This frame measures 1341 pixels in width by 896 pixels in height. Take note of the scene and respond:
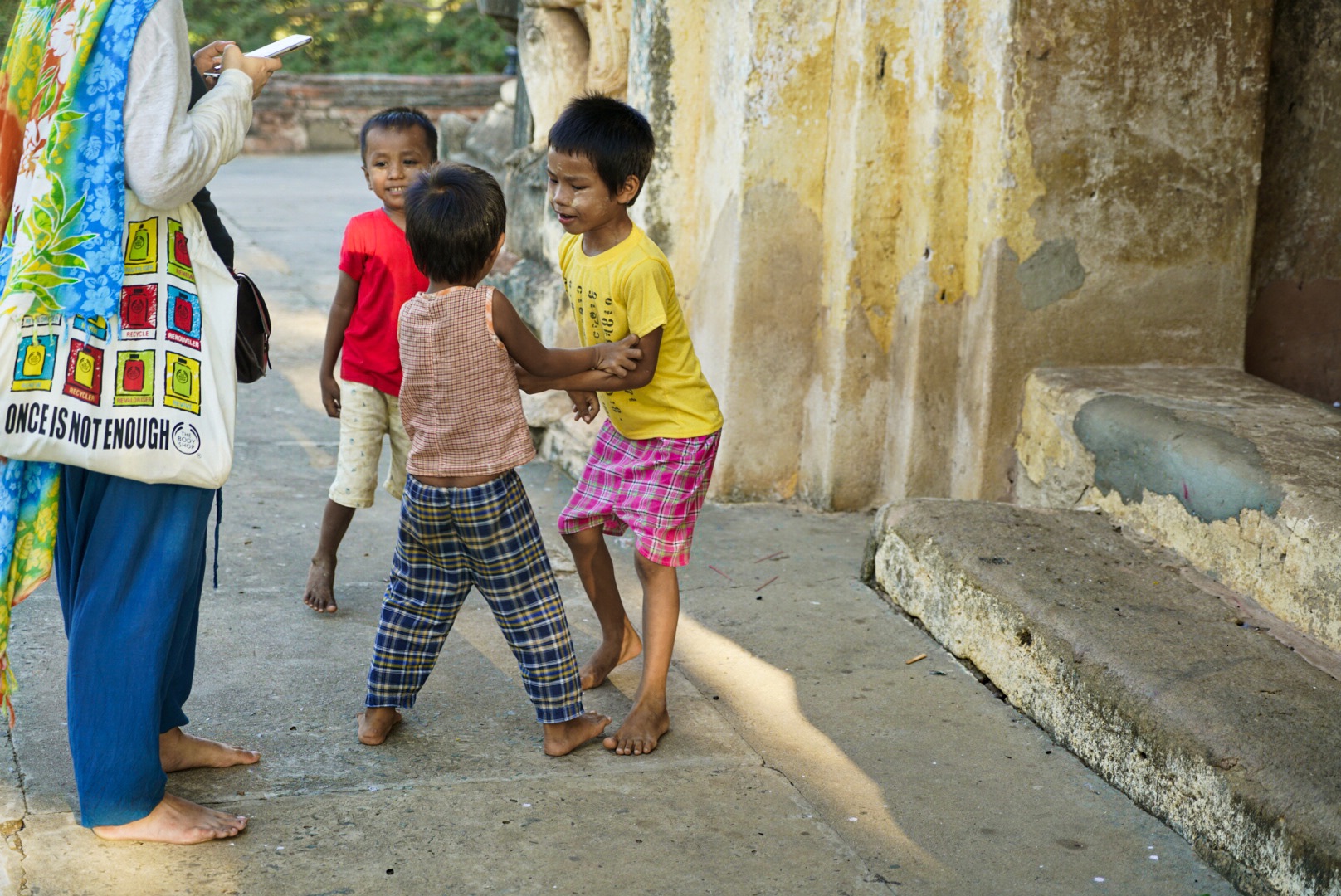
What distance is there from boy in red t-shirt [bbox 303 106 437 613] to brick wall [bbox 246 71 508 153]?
43.2ft

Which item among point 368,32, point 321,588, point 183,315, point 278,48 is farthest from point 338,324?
point 368,32

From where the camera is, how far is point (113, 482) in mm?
2311

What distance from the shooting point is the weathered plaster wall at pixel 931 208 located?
379 cm

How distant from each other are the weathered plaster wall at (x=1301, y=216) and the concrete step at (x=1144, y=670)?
3.47ft

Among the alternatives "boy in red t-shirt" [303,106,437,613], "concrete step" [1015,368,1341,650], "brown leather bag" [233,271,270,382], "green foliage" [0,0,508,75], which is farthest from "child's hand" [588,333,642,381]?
"green foliage" [0,0,508,75]

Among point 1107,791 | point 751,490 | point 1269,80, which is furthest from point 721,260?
point 1107,791

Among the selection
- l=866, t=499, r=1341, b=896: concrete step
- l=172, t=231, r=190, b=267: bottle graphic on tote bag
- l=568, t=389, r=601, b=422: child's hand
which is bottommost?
Answer: l=866, t=499, r=1341, b=896: concrete step

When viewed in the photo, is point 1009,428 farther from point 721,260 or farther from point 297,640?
point 297,640

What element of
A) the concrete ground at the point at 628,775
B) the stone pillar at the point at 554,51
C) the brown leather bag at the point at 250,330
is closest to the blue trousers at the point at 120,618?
the concrete ground at the point at 628,775

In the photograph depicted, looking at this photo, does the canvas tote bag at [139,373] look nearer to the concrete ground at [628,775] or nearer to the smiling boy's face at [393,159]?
the concrete ground at [628,775]

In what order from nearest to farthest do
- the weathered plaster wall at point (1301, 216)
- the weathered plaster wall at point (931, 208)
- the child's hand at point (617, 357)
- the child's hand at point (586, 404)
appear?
the child's hand at point (617, 357)
the child's hand at point (586, 404)
the weathered plaster wall at point (931, 208)
the weathered plaster wall at point (1301, 216)

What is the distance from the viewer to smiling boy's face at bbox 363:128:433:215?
3.46 metres

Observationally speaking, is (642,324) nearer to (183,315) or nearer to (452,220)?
(452,220)

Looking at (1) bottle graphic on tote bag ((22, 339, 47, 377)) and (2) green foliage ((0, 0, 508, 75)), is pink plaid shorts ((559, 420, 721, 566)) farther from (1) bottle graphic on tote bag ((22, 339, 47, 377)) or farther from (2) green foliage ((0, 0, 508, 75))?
(2) green foliage ((0, 0, 508, 75))
